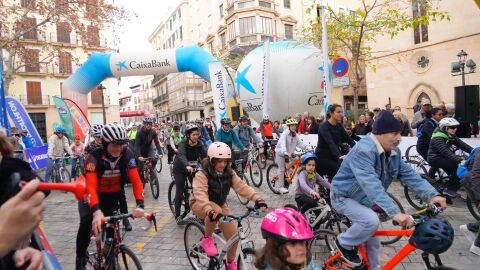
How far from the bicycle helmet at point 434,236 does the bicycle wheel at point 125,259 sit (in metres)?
2.60

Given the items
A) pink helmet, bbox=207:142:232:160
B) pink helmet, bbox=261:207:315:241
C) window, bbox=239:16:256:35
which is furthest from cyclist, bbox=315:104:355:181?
window, bbox=239:16:256:35

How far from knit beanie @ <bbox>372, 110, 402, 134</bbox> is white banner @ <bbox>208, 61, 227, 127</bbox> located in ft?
33.5

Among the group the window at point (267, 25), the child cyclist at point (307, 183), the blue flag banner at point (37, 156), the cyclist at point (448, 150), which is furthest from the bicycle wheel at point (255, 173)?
the window at point (267, 25)

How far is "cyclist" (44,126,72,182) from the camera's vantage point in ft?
34.2

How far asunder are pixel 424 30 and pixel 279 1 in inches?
868

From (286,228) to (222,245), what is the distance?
65.0 inches

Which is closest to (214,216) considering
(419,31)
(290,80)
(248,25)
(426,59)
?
(290,80)

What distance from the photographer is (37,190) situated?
130 cm

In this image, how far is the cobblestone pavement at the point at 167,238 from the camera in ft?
14.3

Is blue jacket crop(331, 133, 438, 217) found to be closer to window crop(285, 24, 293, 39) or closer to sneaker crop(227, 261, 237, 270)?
sneaker crop(227, 261, 237, 270)

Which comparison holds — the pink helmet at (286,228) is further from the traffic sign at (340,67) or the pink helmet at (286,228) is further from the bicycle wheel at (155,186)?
the traffic sign at (340,67)

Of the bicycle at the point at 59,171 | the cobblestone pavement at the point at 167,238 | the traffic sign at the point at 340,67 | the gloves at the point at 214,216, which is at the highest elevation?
the traffic sign at the point at 340,67

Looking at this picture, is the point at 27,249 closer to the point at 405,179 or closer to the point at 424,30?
the point at 405,179

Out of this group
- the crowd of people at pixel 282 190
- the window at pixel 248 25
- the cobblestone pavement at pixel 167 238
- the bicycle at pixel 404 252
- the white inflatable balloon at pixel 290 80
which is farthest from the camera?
the window at pixel 248 25
